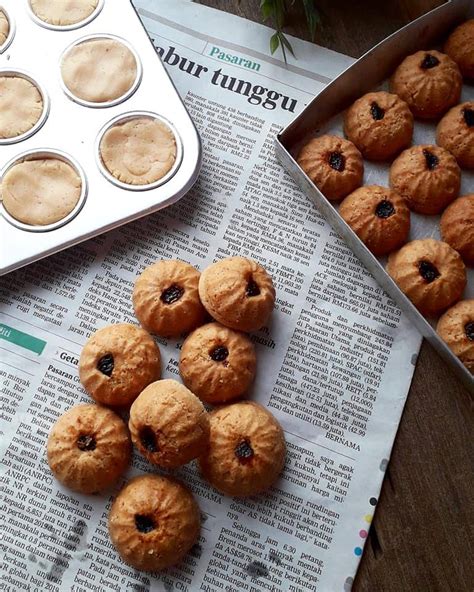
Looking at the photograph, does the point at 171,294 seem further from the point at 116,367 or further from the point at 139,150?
the point at 139,150

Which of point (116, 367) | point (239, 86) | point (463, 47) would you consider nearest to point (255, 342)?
point (116, 367)

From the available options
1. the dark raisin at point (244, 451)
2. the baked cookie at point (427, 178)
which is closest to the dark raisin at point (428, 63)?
the baked cookie at point (427, 178)

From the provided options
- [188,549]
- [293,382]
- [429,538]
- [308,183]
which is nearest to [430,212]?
[308,183]

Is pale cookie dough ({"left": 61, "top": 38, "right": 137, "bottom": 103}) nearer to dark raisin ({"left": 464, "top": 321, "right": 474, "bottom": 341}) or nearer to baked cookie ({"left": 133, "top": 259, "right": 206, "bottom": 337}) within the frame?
baked cookie ({"left": 133, "top": 259, "right": 206, "bottom": 337})

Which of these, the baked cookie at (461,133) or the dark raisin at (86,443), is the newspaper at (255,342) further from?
the baked cookie at (461,133)

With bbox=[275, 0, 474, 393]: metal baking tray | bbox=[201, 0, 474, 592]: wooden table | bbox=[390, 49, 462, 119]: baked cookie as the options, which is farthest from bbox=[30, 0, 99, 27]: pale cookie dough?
bbox=[201, 0, 474, 592]: wooden table
